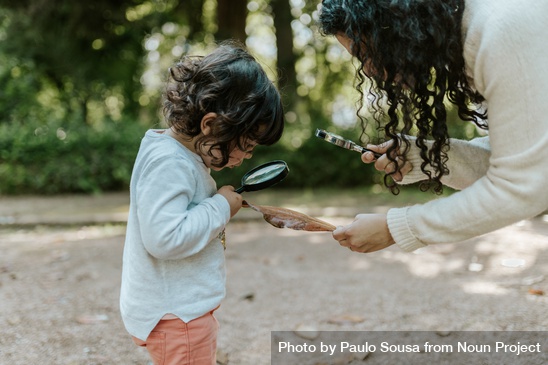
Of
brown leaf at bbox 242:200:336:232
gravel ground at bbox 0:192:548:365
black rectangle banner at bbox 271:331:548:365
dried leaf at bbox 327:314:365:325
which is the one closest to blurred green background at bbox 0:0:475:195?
gravel ground at bbox 0:192:548:365

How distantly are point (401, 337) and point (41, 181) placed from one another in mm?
6492

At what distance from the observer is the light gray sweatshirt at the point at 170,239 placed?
Answer: 1.74 metres

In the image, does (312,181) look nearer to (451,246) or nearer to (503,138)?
(451,246)

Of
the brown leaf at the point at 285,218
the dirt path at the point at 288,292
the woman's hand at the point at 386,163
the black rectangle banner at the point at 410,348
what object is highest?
the woman's hand at the point at 386,163

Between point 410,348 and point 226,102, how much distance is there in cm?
172

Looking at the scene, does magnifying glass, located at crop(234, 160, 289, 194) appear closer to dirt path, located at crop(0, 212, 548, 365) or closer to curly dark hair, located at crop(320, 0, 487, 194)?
curly dark hair, located at crop(320, 0, 487, 194)

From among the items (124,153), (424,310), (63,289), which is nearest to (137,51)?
(124,153)

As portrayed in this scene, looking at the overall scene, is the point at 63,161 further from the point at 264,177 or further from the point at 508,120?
the point at 508,120

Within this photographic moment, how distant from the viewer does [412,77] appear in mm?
1859

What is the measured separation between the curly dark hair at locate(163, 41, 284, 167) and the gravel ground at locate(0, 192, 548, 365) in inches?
56.1

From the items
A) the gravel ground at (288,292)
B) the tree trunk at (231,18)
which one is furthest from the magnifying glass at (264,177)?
the tree trunk at (231,18)

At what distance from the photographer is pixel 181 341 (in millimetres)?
1858

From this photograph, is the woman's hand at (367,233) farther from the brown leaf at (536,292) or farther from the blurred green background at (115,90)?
the blurred green background at (115,90)

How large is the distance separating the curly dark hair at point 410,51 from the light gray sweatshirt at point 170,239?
2.10 ft
